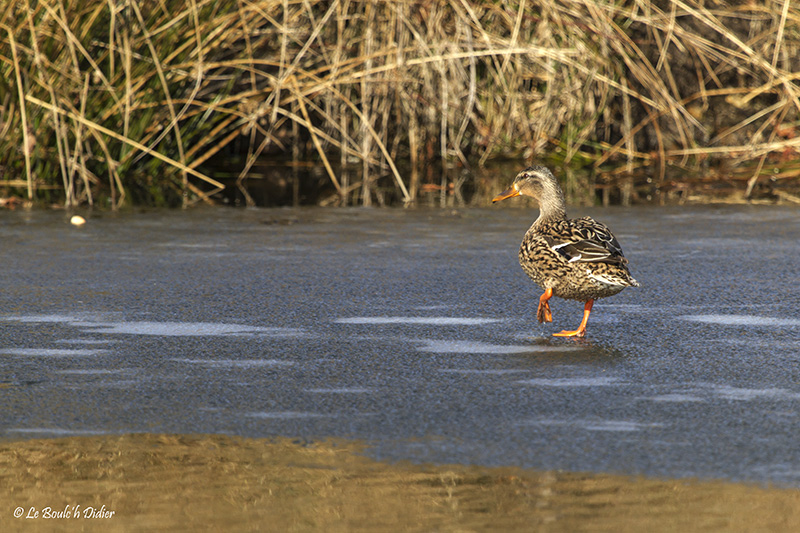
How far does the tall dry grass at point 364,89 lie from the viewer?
8953mm

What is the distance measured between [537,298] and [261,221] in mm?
2935

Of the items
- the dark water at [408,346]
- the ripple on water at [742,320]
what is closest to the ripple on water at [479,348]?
the dark water at [408,346]

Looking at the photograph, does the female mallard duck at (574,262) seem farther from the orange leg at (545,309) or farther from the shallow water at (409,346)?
the shallow water at (409,346)

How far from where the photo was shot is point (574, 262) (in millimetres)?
4758

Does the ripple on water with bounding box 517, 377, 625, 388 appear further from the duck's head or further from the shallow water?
the duck's head

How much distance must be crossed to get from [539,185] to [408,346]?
1.52 m

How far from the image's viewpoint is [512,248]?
695cm

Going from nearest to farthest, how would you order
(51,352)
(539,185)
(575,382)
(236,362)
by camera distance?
(575,382) → (236,362) → (51,352) → (539,185)

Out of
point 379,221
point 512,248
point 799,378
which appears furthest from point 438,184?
point 799,378

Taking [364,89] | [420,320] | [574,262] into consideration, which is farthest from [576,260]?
[364,89]

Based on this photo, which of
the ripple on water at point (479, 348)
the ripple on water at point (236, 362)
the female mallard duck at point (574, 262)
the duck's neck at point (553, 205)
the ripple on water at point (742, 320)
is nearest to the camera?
the ripple on water at point (236, 362)

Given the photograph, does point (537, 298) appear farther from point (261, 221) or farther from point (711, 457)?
point (261, 221)

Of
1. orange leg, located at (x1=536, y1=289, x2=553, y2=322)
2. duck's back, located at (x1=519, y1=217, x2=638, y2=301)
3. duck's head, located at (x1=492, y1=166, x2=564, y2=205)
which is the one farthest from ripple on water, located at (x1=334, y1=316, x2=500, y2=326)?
duck's head, located at (x1=492, y1=166, x2=564, y2=205)

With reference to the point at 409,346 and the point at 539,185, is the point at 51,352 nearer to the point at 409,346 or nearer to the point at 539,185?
the point at 409,346
